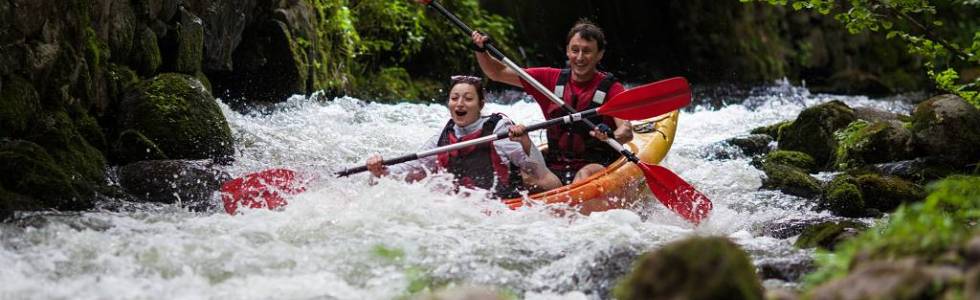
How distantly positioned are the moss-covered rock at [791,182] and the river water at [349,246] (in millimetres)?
288

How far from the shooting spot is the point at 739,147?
901 centimetres

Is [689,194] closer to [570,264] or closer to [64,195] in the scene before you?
[570,264]

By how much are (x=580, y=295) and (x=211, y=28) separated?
4.79 meters

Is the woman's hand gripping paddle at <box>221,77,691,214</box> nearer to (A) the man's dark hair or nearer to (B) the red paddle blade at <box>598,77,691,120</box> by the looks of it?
(B) the red paddle blade at <box>598,77,691,120</box>

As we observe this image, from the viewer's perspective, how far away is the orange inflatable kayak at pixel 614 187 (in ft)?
17.7

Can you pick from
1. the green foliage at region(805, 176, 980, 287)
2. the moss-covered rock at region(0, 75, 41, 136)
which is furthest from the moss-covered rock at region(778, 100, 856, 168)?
the moss-covered rock at region(0, 75, 41, 136)

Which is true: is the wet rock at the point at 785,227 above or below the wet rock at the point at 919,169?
above

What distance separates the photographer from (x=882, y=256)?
9.05 ft

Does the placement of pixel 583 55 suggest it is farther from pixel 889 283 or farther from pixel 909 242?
pixel 889 283

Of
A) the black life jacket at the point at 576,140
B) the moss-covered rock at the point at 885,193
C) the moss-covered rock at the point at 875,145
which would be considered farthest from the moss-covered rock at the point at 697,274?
the moss-covered rock at the point at 875,145

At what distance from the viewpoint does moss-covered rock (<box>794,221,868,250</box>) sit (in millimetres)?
4605

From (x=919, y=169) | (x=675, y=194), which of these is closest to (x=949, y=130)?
(x=919, y=169)

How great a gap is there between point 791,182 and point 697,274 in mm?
4653

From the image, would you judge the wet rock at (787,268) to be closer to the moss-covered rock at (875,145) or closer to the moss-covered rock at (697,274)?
the moss-covered rock at (697,274)
